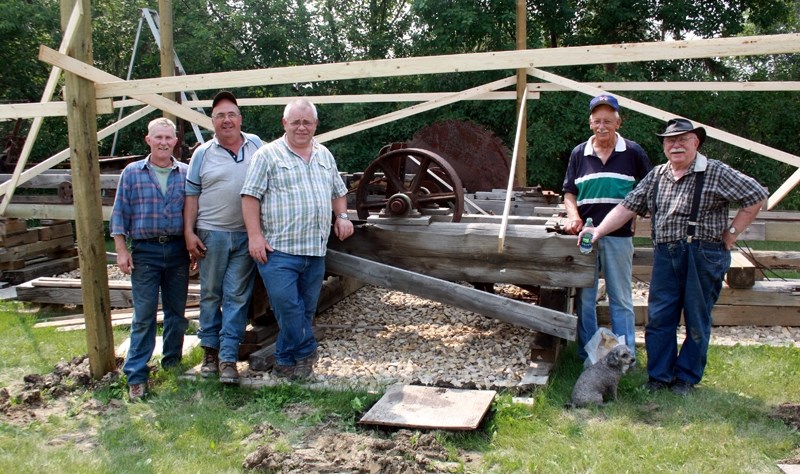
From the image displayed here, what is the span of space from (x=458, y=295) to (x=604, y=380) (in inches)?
50.2

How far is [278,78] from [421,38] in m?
12.0

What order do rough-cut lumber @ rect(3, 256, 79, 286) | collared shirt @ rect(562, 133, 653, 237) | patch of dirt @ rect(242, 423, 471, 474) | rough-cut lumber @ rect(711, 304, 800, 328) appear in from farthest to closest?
rough-cut lumber @ rect(3, 256, 79, 286)
rough-cut lumber @ rect(711, 304, 800, 328)
collared shirt @ rect(562, 133, 653, 237)
patch of dirt @ rect(242, 423, 471, 474)

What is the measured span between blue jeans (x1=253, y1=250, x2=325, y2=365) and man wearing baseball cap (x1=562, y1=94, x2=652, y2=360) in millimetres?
1881

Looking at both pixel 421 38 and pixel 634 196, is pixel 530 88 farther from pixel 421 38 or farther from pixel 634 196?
pixel 421 38

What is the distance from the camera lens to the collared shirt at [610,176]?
15.7 feet

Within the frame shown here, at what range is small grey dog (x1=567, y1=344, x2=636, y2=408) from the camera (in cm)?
430

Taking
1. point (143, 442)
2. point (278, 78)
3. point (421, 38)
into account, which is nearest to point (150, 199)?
point (278, 78)

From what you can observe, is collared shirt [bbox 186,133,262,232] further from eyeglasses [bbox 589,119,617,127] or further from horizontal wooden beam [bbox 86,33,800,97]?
eyeglasses [bbox 589,119,617,127]

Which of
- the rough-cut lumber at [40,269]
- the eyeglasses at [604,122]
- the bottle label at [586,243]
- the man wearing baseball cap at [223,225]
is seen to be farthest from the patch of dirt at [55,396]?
the rough-cut lumber at [40,269]

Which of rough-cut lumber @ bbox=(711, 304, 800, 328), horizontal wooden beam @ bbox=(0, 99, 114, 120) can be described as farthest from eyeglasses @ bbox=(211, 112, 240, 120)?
rough-cut lumber @ bbox=(711, 304, 800, 328)

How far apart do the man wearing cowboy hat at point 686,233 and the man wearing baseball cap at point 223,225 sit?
7.99 feet

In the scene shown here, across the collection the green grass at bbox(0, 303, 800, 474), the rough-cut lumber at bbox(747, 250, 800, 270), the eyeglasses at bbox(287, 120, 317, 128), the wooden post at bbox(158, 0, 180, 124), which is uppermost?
the wooden post at bbox(158, 0, 180, 124)

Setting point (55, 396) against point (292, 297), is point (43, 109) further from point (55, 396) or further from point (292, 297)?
point (292, 297)

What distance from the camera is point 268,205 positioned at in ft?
15.1
